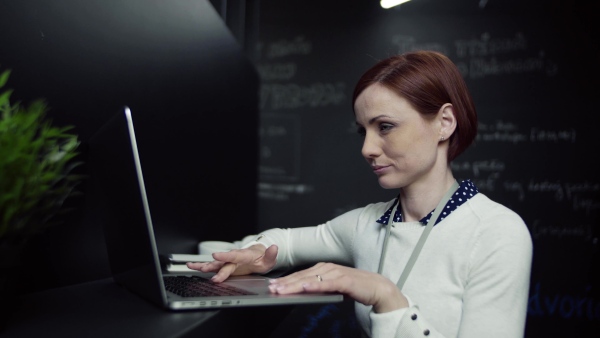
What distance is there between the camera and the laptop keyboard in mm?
808

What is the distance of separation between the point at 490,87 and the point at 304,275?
7.68 ft

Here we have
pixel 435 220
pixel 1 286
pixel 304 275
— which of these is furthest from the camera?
pixel 435 220

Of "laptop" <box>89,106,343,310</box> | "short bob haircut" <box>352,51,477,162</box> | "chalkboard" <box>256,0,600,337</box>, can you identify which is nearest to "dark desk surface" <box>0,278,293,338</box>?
"laptop" <box>89,106,343,310</box>

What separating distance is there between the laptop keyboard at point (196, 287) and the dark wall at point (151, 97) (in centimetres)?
24

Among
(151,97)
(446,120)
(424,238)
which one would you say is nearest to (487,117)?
(446,120)

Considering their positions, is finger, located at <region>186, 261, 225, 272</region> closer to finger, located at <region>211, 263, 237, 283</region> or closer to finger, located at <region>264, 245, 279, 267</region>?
finger, located at <region>211, 263, 237, 283</region>

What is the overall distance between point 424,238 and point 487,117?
6.42 ft

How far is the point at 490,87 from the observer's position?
2.82 metres

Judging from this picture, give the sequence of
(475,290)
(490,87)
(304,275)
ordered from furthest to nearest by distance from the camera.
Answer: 1. (490,87)
2. (475,290)
3. (304,275)

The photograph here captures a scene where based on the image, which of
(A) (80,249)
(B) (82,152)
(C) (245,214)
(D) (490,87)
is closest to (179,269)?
(A) (80,249)

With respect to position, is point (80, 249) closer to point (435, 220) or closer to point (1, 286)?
point (1, 286)

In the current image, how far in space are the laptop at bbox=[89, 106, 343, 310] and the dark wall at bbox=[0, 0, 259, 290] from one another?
117 millimetres

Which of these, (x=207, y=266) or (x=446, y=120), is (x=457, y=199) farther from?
(x=207, y=266)

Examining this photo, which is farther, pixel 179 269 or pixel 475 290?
pixel 179 269
